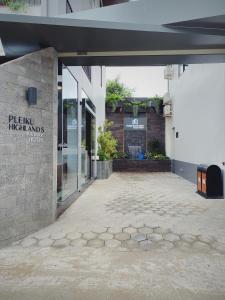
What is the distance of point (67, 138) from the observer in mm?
5383

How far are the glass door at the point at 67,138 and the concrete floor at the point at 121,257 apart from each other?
2.59ft

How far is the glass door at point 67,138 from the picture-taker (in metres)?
4.86

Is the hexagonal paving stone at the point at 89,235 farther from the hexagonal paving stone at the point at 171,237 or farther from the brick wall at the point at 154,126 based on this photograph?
the brick wall at the point at 154,126

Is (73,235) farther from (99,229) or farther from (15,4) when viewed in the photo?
(15,4)

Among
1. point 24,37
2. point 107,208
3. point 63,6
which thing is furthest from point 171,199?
point 63,6

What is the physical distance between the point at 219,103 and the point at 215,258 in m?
4.53

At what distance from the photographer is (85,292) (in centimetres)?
201

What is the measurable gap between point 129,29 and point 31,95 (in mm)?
1718

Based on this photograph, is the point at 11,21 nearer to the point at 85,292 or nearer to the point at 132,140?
the point at 85,292

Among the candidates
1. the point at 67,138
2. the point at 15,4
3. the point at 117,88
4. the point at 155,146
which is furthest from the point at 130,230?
the point at 117,88

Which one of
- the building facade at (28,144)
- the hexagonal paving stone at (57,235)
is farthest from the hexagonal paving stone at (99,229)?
the building facade at (28,144)

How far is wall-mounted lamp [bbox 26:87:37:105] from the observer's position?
10.9 ft

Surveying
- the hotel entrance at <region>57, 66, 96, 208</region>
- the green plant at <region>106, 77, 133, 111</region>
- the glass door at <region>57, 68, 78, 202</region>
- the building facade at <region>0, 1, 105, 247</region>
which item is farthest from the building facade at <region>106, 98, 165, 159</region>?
the building facade at <region>0, 1, 105, 247</region>

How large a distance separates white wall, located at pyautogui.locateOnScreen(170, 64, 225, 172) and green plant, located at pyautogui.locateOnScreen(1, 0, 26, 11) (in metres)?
4.91
